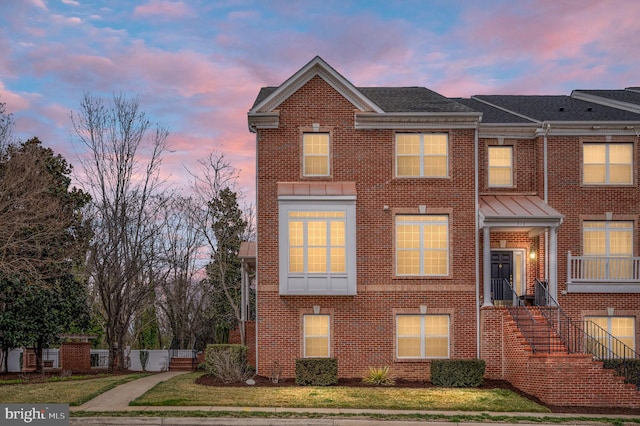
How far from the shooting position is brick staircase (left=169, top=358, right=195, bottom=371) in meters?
36.4

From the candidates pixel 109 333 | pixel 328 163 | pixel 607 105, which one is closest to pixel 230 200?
pixel 109 333

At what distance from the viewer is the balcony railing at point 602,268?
25.2 m

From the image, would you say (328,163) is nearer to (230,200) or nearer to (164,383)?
(164,383)

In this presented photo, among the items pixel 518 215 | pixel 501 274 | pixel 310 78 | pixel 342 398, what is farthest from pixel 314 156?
pixel 342 398

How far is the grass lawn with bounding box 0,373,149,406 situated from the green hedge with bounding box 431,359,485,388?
10.0 m

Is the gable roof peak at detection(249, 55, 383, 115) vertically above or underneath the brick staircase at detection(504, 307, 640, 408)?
above

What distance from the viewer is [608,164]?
2588 cm

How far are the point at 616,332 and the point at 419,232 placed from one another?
25.5ft

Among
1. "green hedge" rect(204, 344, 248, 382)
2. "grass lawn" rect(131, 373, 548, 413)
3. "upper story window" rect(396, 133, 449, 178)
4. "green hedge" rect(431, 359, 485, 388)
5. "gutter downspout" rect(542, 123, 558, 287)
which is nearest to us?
"grass lawn" rect(131, 373, 548, 413)

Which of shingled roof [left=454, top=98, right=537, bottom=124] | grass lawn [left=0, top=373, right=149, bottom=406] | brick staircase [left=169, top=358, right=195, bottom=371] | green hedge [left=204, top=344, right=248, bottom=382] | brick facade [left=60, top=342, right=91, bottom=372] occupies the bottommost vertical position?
brick staircase [left=169, top=358, right=195, bottom=371]

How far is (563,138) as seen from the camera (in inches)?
1018

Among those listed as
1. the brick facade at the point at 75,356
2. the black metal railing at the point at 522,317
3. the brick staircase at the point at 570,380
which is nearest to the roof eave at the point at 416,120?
the black metal railing at the point at 522,317

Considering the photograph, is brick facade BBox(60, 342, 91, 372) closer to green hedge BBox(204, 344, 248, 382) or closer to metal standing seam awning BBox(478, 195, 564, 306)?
green hedge BBox(204, 344, 248, 382)

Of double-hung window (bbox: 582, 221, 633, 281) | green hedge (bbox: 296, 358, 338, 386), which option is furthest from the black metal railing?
green hedge (bbox: 296, 358, 338, 386)
